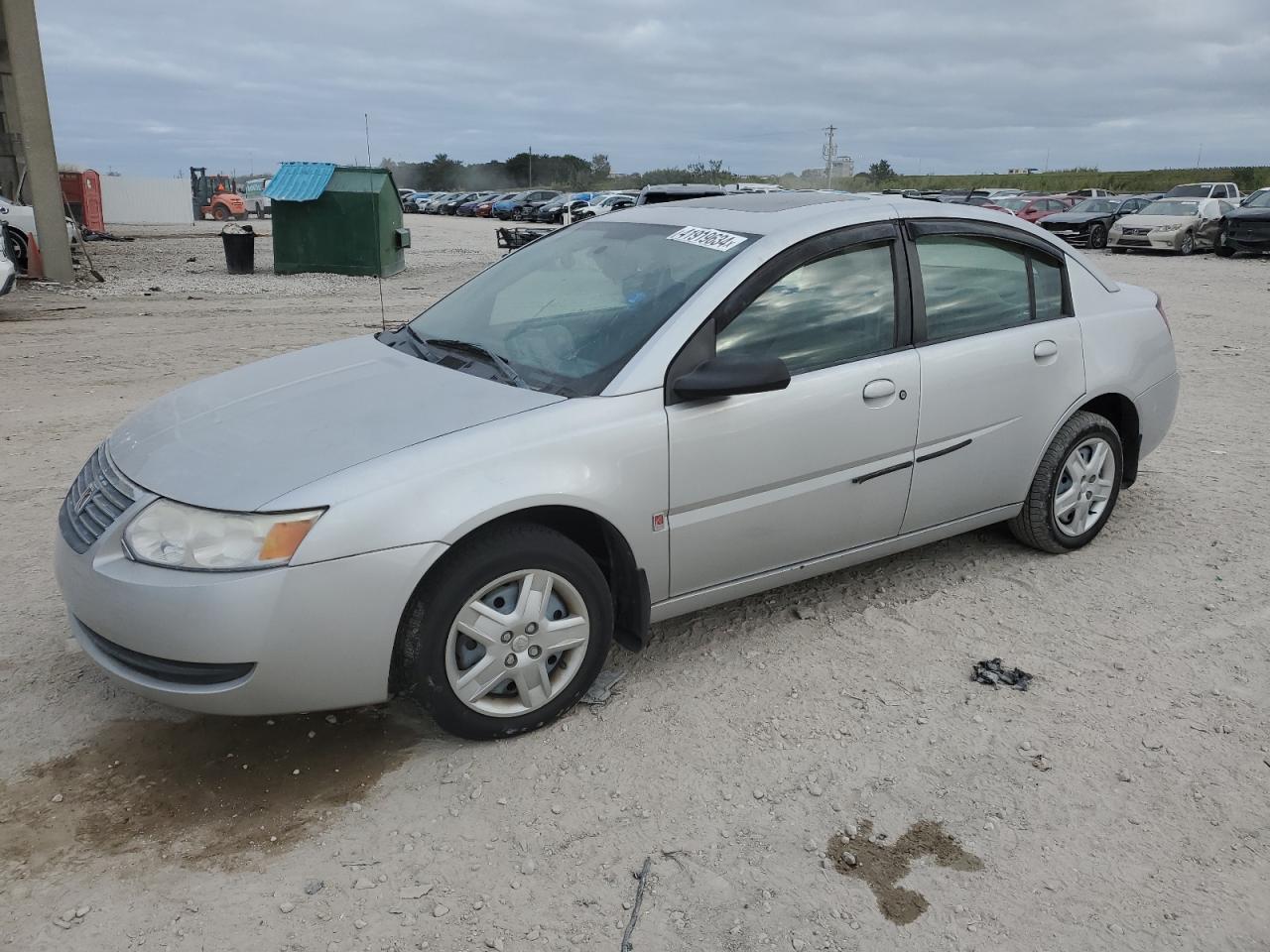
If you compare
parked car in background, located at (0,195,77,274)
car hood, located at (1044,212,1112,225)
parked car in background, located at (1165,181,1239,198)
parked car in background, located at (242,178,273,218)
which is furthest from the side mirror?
parked car in background, located at (242,178,273,218)

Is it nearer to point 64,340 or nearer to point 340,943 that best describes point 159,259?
point 64,340

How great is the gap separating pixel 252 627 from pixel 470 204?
5574 centimetres

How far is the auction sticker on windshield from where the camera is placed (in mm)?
3736

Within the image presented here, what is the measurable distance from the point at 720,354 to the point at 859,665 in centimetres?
126

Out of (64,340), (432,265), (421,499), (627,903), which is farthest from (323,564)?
(432,265)

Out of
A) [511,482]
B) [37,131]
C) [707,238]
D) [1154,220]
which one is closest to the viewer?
[511,482]

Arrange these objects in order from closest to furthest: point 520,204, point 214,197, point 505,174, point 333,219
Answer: point 333,219 → point 520,204 → point 214,197 → point 505,174

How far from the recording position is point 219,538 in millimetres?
2803

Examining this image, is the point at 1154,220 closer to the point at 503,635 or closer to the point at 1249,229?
the point at 1249,229

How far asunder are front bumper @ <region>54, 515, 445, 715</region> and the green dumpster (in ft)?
57.2

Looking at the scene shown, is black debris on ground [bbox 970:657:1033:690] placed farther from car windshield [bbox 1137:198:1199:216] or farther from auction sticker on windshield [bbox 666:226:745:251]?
car windshield [bbox 1137:198:1199:216]

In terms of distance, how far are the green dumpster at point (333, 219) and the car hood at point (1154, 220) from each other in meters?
17.4

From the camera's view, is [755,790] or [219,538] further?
[755,790]

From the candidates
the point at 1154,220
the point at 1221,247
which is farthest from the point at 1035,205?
the point at 1221,247
